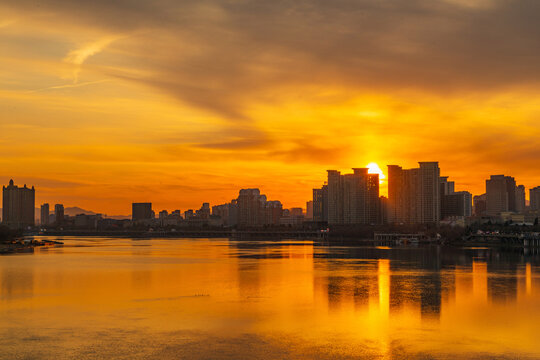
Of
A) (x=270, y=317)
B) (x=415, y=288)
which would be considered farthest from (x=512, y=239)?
(x=270, y=317)

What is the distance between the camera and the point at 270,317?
113 ft

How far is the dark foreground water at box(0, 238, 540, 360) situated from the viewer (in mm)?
26219

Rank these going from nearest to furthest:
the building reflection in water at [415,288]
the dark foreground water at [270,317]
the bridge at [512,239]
Result: the dark foreground water at [270,317], the building reflection in water at [415,288], the bridge at [512,239]

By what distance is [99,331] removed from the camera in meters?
30.3

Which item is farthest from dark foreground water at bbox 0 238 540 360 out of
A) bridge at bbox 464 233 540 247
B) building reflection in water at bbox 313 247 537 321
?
bridge at bbox 464 233 540 247

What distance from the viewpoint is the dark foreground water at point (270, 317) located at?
2622 cm

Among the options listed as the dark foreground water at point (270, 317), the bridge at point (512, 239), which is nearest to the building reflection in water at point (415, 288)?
the dark foreground water at point (270, 317)

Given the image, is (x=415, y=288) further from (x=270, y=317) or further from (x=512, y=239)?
(x=512, y=239)

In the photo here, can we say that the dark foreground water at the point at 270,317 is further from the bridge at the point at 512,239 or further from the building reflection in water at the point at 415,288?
the bridge at the point at 512,239

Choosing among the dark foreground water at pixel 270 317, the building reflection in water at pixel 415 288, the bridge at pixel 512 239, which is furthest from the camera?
the bridge at pixel 512 239

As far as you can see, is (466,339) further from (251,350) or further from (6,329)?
(6,329)

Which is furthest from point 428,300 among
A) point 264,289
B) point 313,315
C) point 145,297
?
point 145,297

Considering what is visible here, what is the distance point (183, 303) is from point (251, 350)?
14907mm

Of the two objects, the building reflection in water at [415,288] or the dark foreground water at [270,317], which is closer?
the dark foreground water at [270,317]
